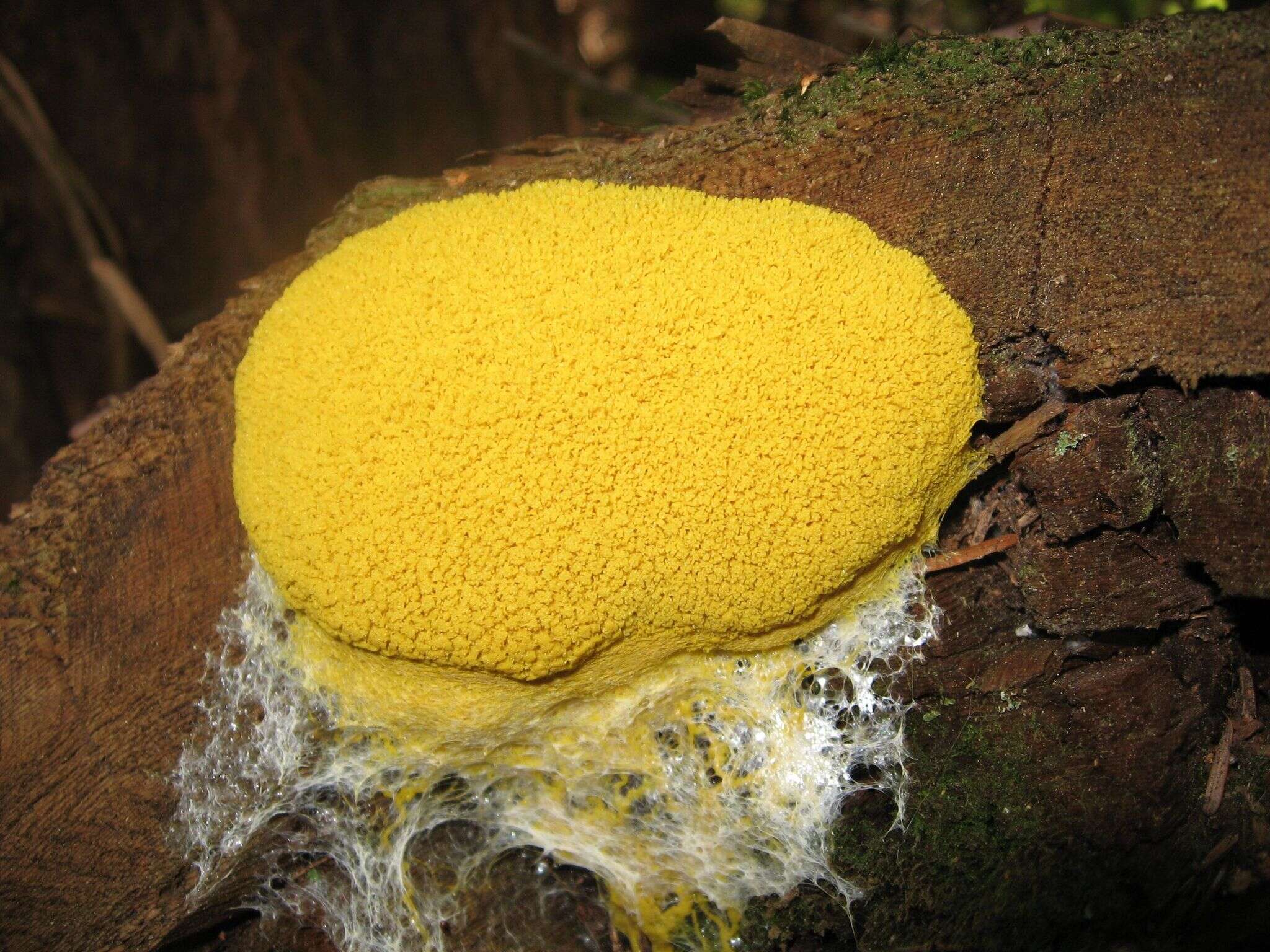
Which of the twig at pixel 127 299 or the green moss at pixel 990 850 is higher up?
the twig at pixel 127 299

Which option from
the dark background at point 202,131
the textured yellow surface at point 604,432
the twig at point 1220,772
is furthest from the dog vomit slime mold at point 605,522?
the dark background at point 202,131

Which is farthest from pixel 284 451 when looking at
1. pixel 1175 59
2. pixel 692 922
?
pixel 1175 59

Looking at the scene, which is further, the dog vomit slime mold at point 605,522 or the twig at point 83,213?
the twig at point 83,213

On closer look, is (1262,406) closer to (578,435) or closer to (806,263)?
(806,263)

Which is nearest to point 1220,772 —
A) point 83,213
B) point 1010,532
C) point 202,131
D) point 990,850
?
point 990,850

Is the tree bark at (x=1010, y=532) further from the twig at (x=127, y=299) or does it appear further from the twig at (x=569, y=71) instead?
the twig at (x=569, y=71)

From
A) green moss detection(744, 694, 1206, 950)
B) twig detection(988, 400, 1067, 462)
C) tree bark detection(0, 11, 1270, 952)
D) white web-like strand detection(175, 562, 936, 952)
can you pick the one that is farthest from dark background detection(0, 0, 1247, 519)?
green moss detection(744, 694, 1206, 950)

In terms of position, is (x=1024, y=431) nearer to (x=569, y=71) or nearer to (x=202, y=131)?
(x=202, y=131)
